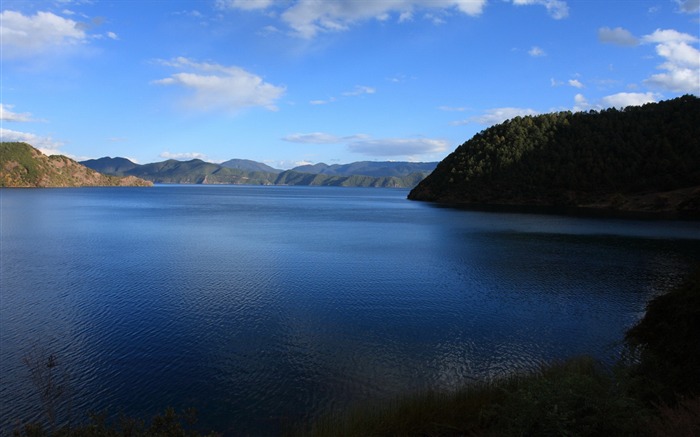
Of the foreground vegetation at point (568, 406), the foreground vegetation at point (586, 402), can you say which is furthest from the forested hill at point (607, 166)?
the foreground vegetation at point (568, 406)

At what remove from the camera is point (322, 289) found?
3956 centimetres

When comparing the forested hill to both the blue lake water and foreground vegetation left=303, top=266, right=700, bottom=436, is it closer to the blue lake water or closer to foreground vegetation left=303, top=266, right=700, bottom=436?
the blue lake water

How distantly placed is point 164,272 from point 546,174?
172012 millimetres

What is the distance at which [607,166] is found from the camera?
16912 cm

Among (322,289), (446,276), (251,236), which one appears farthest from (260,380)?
(251,236)

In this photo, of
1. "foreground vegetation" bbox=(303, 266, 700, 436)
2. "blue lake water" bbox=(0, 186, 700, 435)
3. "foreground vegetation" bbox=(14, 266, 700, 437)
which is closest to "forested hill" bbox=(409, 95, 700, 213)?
"blue lake water" bbox=(0, 186, 700, 435)

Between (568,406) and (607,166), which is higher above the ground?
(607,166)

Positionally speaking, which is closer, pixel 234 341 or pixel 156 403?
pixel 156 403

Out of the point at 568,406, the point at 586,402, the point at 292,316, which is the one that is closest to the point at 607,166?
the point at 292,316

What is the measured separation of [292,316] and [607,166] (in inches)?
7001

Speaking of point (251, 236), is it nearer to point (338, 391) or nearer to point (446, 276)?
point (446, 276)

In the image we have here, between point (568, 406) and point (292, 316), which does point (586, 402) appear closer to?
point (568, 406)

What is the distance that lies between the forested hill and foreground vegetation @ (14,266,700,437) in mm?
139836

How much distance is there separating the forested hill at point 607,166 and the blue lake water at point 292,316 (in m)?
100.0
